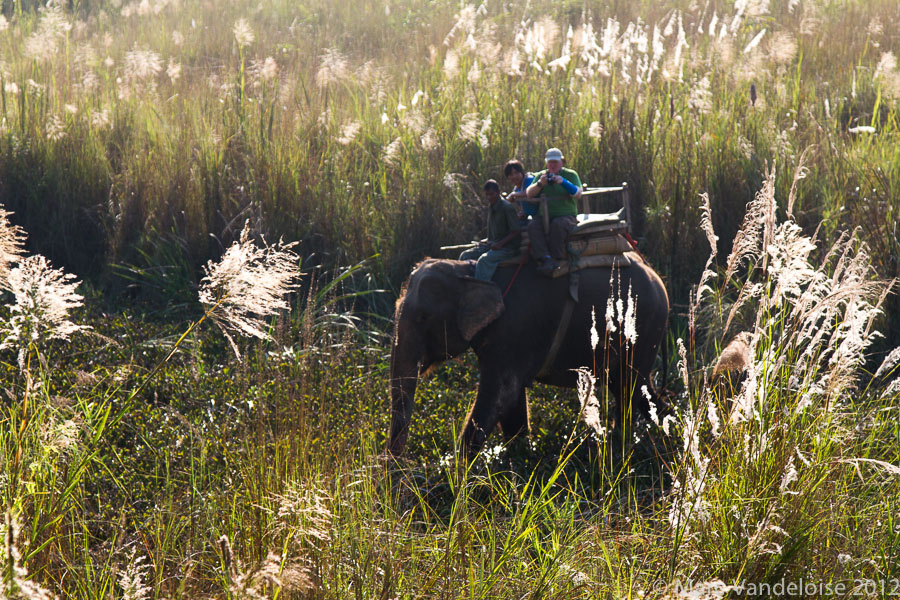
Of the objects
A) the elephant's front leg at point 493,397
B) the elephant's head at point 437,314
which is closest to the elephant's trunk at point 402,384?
the elephant's head at point 437,314

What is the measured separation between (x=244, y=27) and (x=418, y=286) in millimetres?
6968

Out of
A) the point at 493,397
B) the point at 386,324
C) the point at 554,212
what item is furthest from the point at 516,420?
the point at 386,324

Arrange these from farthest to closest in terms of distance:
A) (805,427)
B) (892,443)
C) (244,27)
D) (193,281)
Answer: (244,27) < (193,281) < (892,443) < (805,427)

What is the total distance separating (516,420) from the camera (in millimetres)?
5793

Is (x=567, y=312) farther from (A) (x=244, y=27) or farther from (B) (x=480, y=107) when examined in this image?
(A) (x=244, y=27)

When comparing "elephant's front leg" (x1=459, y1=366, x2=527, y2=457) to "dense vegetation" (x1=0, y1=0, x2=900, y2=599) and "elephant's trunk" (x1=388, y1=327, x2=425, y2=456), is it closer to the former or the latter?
"dense vegetation" (x1=0, y1=0, x2=900, y2=599)

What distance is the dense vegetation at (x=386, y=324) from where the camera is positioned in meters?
3.20

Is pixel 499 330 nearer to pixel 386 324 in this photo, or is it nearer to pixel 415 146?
pixel 386 324

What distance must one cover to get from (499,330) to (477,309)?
0.21 metres

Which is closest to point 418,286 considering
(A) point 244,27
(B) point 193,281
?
(B) point 193,281

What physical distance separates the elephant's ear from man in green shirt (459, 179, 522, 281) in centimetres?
17

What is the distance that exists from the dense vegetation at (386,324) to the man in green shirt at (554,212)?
3.30ft

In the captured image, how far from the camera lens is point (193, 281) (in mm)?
8070

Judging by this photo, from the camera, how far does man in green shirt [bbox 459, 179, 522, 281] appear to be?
5.50 meters
